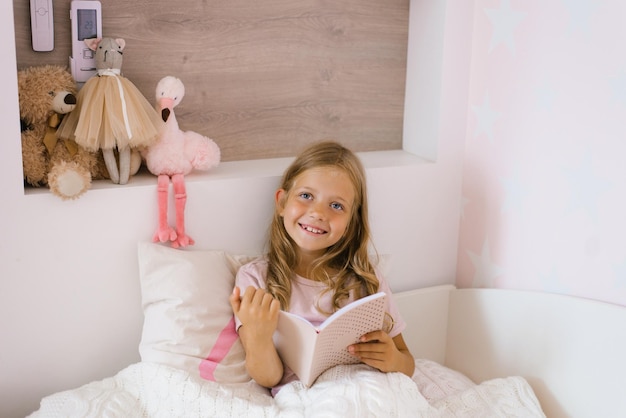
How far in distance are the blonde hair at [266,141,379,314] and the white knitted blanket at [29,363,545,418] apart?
7.4 inches

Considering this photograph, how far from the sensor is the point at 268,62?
1931mm

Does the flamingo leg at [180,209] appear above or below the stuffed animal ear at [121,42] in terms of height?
below

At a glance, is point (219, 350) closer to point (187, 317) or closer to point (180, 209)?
point (187, 317)

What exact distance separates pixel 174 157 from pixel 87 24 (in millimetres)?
331

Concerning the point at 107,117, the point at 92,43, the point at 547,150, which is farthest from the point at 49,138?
the point at 547,150

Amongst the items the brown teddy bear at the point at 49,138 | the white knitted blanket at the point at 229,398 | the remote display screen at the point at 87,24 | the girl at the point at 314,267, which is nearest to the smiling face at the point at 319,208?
the girl at the point at 314,267

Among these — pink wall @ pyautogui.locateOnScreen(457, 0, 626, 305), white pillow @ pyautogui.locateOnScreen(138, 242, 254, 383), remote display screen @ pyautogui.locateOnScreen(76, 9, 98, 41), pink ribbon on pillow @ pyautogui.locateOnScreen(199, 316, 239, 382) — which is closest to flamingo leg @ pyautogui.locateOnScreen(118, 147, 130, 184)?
white pillow @ pyautogui.locateOnScreen(138, 242, 254, 383)

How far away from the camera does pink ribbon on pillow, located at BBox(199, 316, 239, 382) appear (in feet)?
5.07

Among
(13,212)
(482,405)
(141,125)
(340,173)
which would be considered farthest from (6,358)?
(482,405)

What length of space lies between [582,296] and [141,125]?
101 centimetres

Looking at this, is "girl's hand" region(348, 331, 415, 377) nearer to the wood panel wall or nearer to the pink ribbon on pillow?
the pink ribbon on pillow

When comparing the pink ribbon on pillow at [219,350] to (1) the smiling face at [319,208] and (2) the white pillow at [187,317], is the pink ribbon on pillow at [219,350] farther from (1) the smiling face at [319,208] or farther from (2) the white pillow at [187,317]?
(1) the smiling face at [319,208]

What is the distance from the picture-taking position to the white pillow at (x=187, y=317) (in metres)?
1.55

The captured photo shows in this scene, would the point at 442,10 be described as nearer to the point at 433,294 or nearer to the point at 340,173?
the point at 340,173
